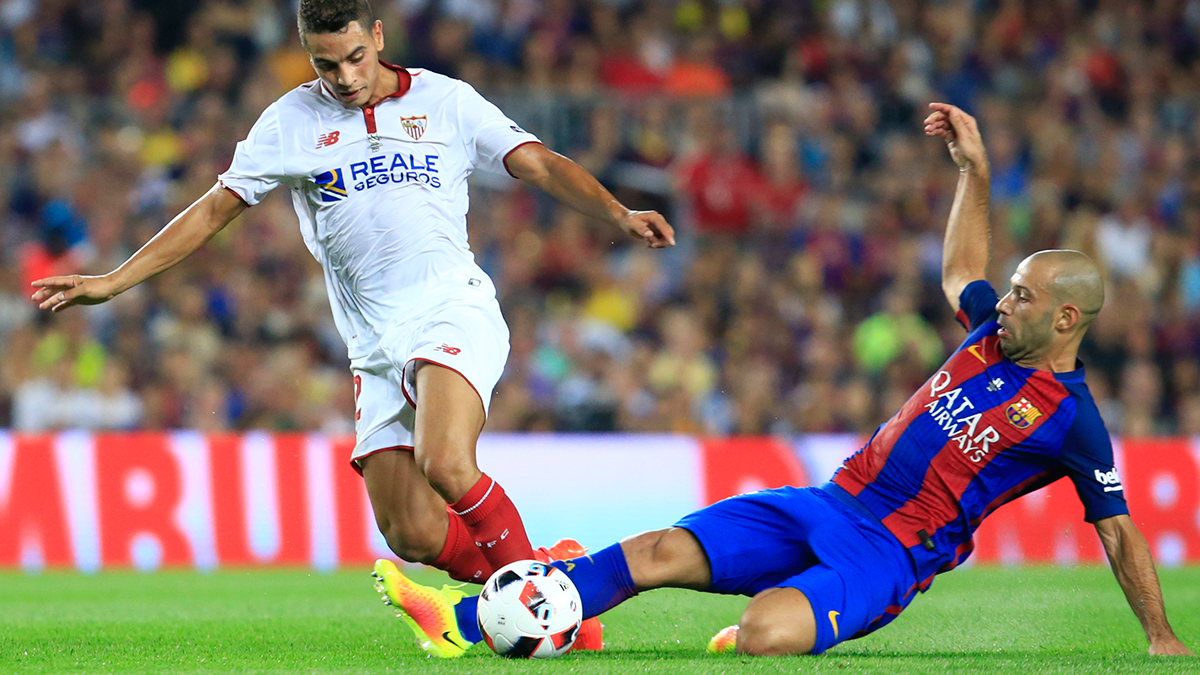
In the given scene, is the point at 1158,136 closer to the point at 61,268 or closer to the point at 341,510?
the point at 341,510

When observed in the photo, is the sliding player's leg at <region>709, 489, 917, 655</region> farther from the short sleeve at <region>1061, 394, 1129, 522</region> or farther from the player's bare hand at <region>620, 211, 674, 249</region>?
the player's bare hand at <region>620, 211, 674, 249</region>

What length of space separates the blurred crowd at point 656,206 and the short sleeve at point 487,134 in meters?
6.33

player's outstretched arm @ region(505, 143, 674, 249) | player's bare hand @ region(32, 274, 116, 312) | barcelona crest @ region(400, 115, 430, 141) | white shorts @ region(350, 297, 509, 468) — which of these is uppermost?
barcelona crest @ region(400, 115, 430, 141)

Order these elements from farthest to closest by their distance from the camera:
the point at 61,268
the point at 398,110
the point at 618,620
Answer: the point at 61,268
the point at 618,620
the point at 398,110

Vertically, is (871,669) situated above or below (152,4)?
below

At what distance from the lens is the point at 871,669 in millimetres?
4449

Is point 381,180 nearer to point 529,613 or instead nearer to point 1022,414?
point 529,613

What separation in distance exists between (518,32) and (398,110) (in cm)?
949

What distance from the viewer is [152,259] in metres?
5.33

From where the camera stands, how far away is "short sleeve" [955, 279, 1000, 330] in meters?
5.44

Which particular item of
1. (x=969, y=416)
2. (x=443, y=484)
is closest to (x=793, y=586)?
(x=969, y=416)

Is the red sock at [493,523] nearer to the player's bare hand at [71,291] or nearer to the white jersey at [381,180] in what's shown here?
the white jersey at [381,180]

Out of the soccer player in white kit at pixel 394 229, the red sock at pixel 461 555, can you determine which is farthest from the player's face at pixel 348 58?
the red sock at pixel 461 555

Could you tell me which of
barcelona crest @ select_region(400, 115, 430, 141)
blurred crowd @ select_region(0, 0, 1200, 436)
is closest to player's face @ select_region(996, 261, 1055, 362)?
barcelona crest @ select_region(400, 115, 430, 141)
